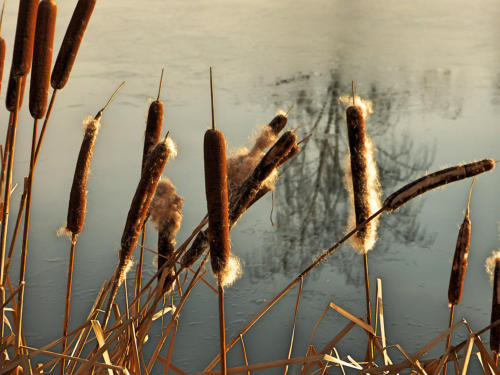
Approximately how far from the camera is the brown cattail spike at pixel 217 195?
2.36 feet

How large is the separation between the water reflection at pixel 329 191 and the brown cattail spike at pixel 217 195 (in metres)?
1.80

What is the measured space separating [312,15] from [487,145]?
446cm

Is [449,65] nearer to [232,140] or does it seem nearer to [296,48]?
[296,48]

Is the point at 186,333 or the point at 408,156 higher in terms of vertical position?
the point at 408,156

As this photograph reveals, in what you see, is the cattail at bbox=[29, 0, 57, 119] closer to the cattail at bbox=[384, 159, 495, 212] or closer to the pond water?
the cattail at bbox=[384, 159, 495, 212]

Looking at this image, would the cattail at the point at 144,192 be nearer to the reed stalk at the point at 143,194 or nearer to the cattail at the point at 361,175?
the reed stalk at the point at 143,194

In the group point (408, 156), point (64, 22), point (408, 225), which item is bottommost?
point (408, 225)

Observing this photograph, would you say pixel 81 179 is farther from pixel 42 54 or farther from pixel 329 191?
pixel 329 191

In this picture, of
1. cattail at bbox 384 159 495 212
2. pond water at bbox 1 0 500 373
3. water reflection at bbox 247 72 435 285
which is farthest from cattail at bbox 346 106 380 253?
water reflection at bbox 247 72 435 285

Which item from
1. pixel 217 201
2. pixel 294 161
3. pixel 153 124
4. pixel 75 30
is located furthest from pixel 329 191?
pixel 217 201

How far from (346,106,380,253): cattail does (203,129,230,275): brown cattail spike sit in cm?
30

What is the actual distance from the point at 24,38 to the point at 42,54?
0.04 meters

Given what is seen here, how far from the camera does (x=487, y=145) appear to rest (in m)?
3.39

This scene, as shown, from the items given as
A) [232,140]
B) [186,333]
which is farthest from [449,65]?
[186,333]
